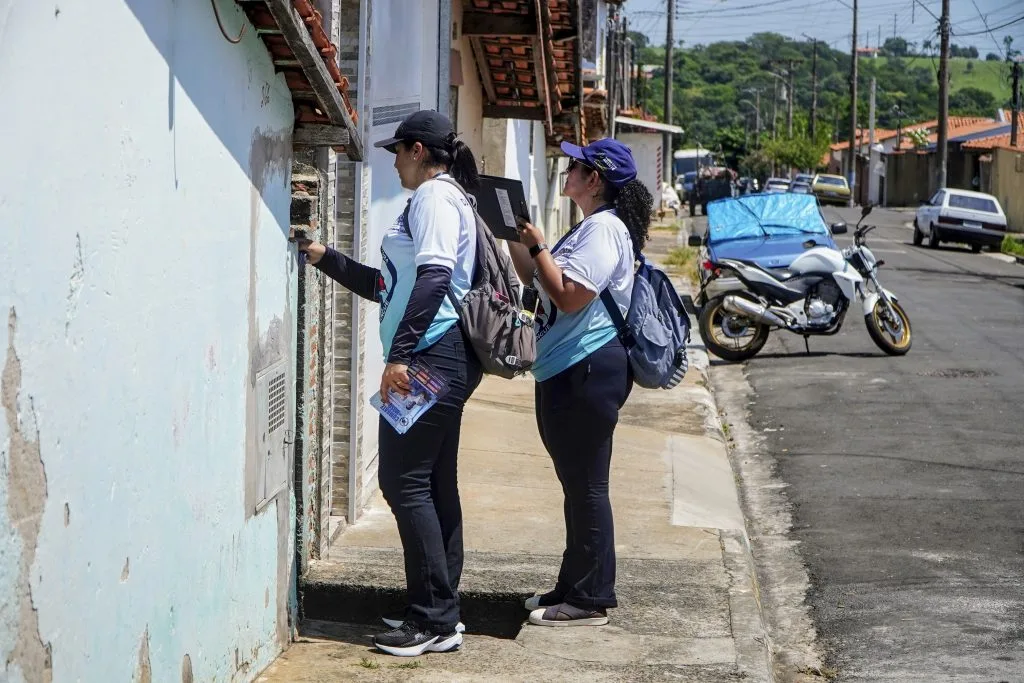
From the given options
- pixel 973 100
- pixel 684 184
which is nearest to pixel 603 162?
pixel 684 184

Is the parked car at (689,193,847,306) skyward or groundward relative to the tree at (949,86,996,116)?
groundward

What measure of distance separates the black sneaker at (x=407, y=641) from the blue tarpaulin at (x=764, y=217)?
10.5 m

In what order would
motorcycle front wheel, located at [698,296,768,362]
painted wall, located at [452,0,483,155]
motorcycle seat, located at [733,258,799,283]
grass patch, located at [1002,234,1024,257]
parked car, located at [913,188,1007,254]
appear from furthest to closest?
parked car, located at [913,188,1007,254]
grass patch, located at [1002,234,1024,257]
motorcycle front wheel, located at [698,296,768,362]
motorcycle seat, located at [733,258,799,283]
painted wall, located at [452,0,483,155]

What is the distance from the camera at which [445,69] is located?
8.79 metres

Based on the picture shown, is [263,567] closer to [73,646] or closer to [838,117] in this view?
[73,646]

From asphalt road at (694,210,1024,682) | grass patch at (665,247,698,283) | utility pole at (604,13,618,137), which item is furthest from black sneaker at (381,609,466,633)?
utility pole at (604,13,618,137)

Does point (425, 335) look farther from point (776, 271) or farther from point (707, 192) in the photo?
point (707, 192)

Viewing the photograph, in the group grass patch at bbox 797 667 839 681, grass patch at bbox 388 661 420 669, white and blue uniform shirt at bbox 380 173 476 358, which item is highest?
white and blue uniform shirt at bbox 380 173 476 358

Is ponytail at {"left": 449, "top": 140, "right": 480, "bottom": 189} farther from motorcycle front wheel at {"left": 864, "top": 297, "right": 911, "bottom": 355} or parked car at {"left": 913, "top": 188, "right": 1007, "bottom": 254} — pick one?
parked car at {"left": 913, "top": 188, "right": 1007, "bottom": 254}

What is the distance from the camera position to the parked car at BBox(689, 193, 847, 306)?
14.3m

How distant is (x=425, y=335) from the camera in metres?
4.47

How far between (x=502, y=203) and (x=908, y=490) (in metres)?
4.25

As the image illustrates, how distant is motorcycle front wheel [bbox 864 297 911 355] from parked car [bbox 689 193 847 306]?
3.15 feet

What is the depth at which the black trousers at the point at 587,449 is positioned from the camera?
194 inches
